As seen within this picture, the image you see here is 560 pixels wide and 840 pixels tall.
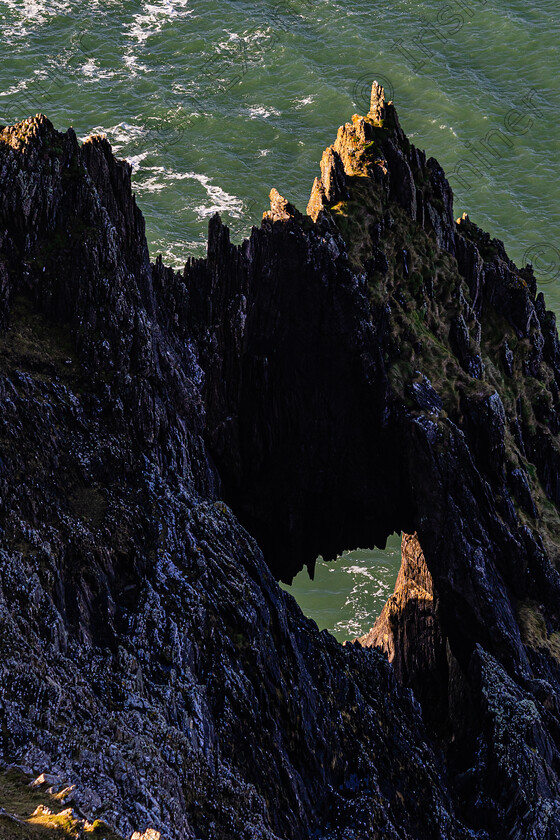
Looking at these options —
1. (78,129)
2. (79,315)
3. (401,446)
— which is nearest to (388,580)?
(401,446)

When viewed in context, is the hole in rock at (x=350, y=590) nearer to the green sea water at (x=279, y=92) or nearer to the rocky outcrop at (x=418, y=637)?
the rocky outcrop at (x=418, y=637)

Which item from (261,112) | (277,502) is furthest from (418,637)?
(261,112)

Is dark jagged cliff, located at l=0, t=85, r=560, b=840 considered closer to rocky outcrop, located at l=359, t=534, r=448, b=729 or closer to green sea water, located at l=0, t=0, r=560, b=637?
rocky outcrop, located at l=359, t=534, r=448, b=729

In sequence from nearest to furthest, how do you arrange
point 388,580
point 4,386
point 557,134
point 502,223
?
A: point 4,386 → point 388,580 → point 502,223 → point 557,134

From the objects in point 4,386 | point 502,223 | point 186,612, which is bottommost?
point 186,612

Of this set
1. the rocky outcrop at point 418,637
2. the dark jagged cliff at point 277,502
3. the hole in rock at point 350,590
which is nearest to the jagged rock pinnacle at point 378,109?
the dark jagged cliff at point 277,502

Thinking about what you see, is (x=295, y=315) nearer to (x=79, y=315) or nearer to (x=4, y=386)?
(x=79, y=315)
